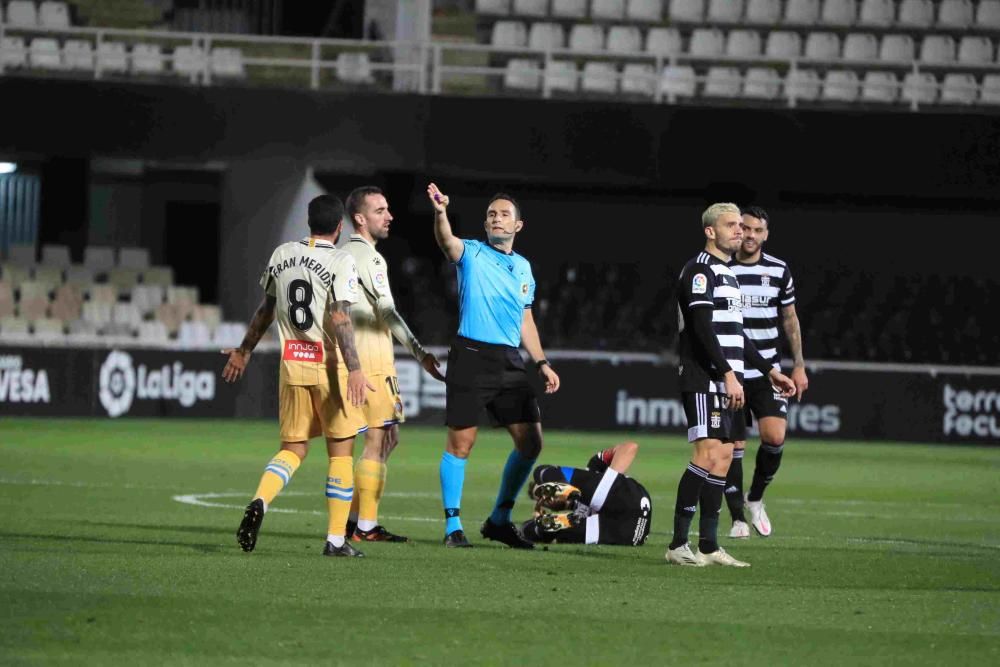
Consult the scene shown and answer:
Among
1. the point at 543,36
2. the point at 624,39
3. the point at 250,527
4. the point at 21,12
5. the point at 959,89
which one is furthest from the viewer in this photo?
the point at 543,36

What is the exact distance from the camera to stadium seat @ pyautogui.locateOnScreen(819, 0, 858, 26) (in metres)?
29.5

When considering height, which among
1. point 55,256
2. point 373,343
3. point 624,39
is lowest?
point 373,343

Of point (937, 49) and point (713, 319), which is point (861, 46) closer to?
point (937, 49)

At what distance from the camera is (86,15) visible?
98.7 ft

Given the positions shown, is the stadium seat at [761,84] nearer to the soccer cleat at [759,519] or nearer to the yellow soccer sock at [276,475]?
the soccer cleat at [759,519]

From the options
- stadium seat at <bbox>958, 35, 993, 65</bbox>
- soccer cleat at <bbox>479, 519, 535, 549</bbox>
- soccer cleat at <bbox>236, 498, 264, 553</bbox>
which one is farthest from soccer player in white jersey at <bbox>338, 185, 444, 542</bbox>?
stadium seat at <bbox>958, 35, 993, 65</bbox>

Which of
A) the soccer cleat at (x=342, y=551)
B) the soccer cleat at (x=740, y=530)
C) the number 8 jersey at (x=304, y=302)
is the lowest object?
the soccer cleat at (x=740, y=530)

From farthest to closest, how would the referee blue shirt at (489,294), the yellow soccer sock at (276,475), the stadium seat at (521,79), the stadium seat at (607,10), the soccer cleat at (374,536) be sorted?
the stadium seat at (607,10) → the stadium seat at (521,79) → the soccer cleat at (374,536) → the referee blue shirt at (489,294) → the yellow soccer sock at (276,475)

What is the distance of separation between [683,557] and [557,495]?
54.1 inches

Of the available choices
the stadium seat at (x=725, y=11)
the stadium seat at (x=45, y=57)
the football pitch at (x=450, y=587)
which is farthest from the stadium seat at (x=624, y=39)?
the football pitch at (x=450, y=587)

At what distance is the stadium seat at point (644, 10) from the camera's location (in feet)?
97.2

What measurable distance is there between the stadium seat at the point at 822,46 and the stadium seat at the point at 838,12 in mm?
643

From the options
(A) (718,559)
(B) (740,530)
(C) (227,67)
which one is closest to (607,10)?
(C) (227,67)

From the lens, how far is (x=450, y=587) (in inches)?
320
